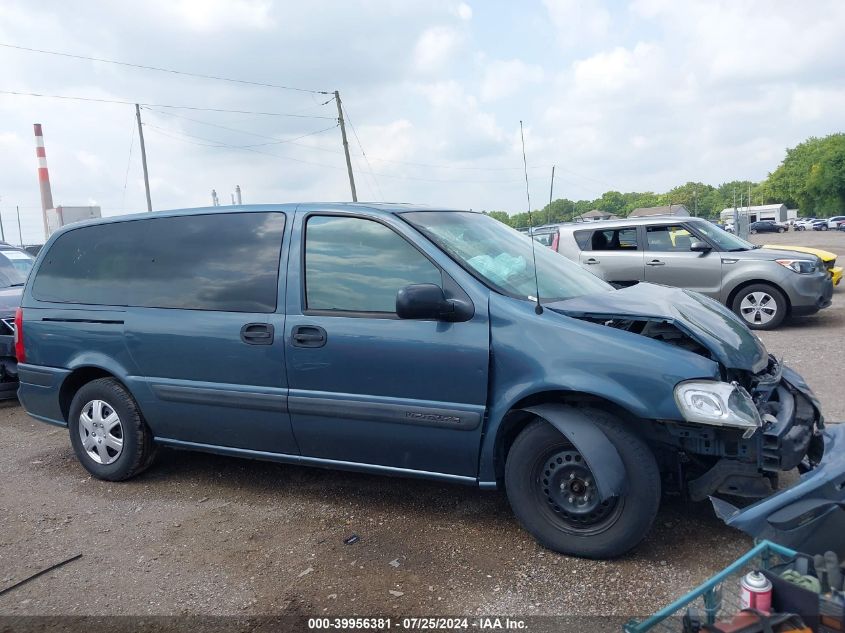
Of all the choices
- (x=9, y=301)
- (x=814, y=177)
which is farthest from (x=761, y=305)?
(x=814, y=177)

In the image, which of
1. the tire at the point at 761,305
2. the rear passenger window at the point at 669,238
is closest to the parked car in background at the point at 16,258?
the rear passenger window at the point at 669,238

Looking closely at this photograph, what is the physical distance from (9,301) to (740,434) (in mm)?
6941

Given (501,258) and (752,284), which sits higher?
(501,258)

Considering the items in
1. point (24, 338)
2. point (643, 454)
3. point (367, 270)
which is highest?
point (367, 270)

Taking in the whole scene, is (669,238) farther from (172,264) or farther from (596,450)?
(172,264)

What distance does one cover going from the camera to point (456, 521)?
3.55 metres

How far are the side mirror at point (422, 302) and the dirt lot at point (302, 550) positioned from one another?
3.84 ft

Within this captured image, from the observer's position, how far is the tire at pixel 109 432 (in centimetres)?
420

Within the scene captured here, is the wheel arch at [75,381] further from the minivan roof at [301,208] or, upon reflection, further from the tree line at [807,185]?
the tree line at [807,185]

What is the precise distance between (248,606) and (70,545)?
132 cm

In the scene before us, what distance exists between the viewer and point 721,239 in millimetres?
9305

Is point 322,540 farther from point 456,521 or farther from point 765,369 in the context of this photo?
point 765,369

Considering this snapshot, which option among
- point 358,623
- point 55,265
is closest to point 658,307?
point 358,623

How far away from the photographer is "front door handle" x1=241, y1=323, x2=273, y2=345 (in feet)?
11.9
